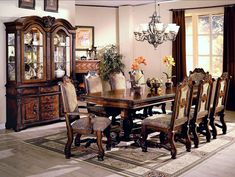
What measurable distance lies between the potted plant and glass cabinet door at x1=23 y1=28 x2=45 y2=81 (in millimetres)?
2872

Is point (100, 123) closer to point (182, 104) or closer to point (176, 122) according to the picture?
point (176, 122)

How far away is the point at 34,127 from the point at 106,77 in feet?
10.8

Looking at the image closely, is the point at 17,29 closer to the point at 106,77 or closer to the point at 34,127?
the point at 34,127

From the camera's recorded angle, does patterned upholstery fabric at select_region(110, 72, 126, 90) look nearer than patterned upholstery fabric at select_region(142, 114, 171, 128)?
No

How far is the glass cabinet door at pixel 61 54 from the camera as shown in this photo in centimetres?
661

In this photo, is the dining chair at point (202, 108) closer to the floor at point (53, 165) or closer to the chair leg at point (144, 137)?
the floor at point (53, 165)

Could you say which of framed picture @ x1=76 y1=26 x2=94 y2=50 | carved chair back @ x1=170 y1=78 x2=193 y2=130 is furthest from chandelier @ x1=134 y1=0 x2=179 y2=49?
framed picture @ x1=76 y1=26 x2=94 y2=50

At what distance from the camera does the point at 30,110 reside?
6066 mm

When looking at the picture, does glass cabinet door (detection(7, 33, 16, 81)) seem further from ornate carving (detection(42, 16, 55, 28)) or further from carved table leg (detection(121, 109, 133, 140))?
carved table leg (detection(121, 109, 133, 140))

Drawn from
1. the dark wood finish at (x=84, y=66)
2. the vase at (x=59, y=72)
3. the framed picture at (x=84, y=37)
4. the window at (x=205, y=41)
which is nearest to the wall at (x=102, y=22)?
the framed picture at (x=84, y=37)

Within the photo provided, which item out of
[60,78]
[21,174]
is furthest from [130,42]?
[21,174]

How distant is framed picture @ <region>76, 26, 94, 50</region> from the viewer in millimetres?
8906

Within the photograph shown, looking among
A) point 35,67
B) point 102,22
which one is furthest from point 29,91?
point 102,22

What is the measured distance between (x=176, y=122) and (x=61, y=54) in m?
3.38
